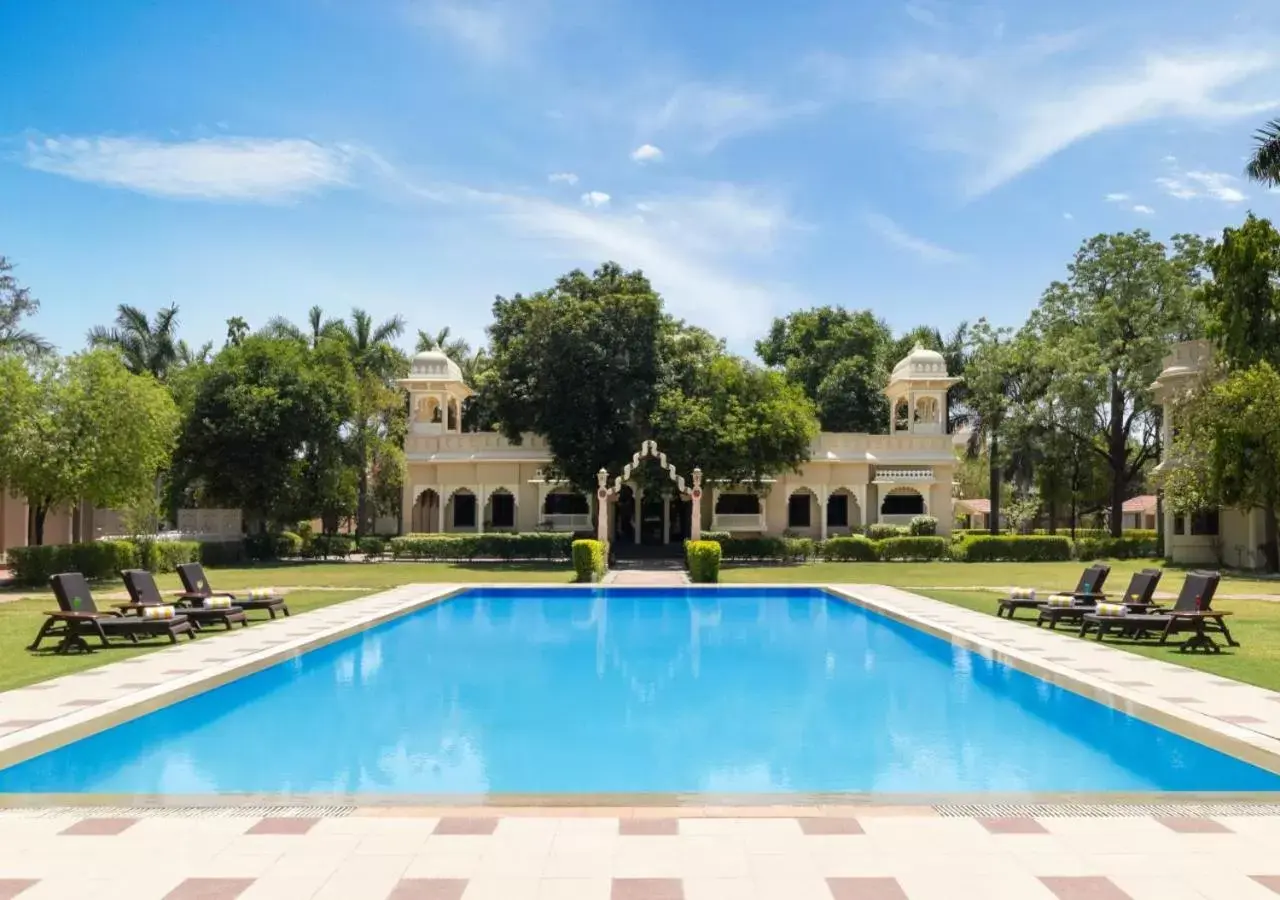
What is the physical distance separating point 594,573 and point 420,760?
17553 mm

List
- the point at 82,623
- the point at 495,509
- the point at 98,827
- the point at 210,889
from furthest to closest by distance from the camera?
the point at 495,509 → the point at 82,623 → the point at 98,827 → the point at 210,889

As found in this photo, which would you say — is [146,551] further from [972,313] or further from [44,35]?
[972,313]

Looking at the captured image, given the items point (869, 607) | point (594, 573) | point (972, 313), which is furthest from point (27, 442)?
point (972, 313)

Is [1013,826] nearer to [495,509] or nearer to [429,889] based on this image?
[429,889]

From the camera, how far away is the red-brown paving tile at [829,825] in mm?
5406

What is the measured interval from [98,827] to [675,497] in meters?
33.6

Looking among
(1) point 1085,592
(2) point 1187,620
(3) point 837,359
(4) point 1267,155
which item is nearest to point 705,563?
(1) point 1085,592

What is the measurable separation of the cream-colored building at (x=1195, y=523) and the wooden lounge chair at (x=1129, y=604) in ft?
64.0

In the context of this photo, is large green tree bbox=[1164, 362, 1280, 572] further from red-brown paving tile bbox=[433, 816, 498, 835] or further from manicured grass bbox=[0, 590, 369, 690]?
red-brown paving tile bbox=[433, 816, 498, 835]

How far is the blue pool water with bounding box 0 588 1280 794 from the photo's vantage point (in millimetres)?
7449

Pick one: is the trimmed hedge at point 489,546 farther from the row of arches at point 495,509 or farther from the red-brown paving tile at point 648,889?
the red-brown paving tile at point 648,889

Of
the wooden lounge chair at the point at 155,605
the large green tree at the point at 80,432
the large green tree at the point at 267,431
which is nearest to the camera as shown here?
the wooden lounge chair at the point at 155,605

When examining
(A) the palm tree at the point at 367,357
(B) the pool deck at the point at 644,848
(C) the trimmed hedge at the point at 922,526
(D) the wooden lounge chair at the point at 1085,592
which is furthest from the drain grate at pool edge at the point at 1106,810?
(A) the palm tree at the point at 367,357

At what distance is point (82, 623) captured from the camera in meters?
12.5
